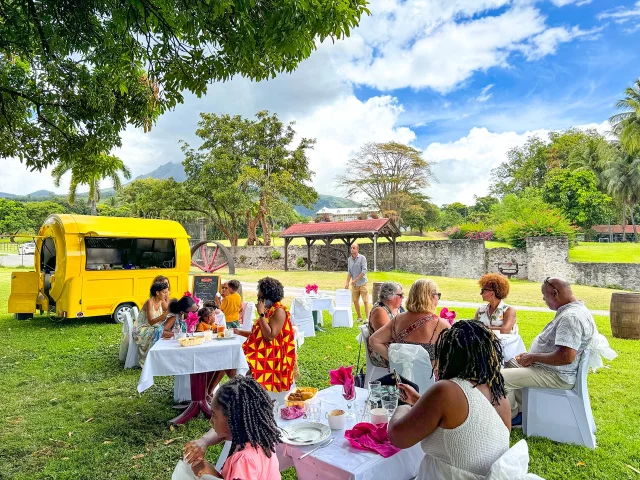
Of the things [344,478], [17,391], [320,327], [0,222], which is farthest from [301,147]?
[0,222]

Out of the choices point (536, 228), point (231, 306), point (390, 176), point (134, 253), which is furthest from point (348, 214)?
point (231, 306)

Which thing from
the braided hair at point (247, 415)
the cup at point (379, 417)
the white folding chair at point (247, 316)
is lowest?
the white folding chair at point (247, 316)

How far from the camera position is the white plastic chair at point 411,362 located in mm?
3299

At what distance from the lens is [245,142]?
29391 mm

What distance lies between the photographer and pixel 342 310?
356 inches

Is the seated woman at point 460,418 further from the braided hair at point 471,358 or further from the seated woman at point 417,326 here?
the seated woman at point 417,326

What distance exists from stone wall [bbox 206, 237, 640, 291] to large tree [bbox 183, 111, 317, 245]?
333cm

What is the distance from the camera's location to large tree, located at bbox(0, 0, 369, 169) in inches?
128

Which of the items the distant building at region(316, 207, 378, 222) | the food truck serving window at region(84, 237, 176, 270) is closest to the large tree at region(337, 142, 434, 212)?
the distant building at region(316, 207, 378, 222)

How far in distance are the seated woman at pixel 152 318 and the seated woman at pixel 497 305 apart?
3974mm

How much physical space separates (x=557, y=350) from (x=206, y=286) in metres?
7.12

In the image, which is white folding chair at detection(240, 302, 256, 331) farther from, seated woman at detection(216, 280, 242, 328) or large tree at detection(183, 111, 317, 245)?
large tree at detection(183, 111, 317, 245)

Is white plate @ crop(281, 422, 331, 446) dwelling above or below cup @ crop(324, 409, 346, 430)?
below

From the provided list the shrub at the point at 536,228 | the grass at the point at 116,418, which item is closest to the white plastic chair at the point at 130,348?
the grass at the point at 116,418
